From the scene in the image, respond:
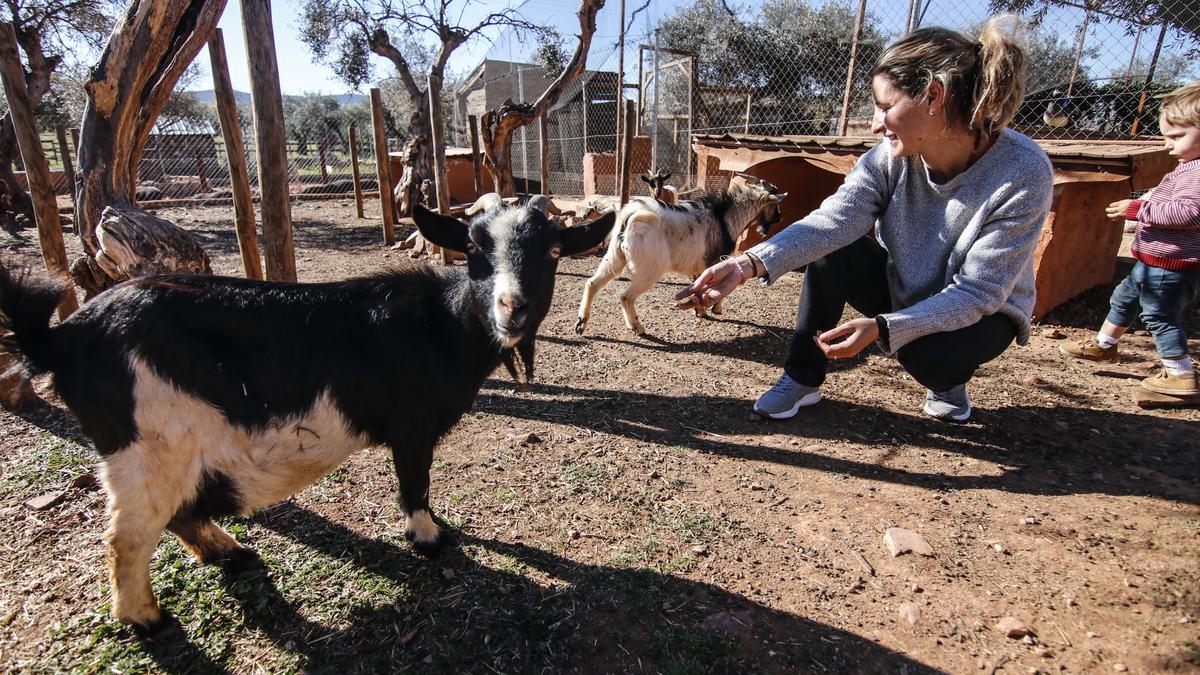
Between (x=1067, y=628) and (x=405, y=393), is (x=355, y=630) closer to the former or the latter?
(x=405, y=393)

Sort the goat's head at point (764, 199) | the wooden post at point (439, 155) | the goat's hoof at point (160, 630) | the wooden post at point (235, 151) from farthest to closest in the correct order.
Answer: the wooden post at point (439, 155) → the goat's head at point (764, 199) → the wooden post at point (235, 151) → the goat's hoof at point (160, 630)

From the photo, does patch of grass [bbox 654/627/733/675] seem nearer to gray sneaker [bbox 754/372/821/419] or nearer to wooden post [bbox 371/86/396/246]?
gray sneaker [bbox 754/372/821/419]

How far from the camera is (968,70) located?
2541mm

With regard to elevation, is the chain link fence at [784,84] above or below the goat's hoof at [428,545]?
above

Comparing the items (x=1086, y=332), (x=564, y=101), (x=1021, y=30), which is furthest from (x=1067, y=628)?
(x=564, y=101)

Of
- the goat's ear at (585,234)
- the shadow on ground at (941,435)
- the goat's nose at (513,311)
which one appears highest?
the goat's ear at (585,234)

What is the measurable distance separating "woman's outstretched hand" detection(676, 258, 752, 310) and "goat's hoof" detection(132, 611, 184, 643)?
238cm

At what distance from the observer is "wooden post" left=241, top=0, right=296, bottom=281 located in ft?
12.3

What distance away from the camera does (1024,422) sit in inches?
143

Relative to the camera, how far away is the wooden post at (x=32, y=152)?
3699mm

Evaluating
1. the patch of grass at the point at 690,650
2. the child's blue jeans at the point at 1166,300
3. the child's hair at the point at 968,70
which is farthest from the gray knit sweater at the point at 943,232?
the child's blue jeans at the point at 1166,300

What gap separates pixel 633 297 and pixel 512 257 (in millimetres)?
3172

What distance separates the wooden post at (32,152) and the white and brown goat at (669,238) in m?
3.89

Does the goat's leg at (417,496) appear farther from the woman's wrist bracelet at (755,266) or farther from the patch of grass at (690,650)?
the woman's wrist bracelet at (755,266)
